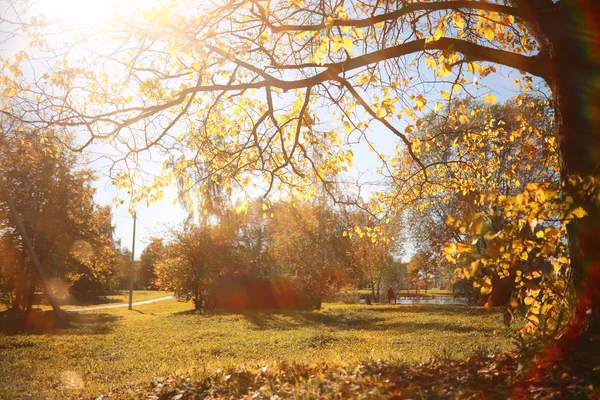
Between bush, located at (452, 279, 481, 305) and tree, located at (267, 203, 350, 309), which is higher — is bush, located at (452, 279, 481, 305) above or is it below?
below

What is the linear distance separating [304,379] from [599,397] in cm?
339

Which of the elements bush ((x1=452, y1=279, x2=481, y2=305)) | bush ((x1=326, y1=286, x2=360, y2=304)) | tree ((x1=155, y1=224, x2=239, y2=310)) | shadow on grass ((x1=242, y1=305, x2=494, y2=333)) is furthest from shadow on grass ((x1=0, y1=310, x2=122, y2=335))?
bush ((x1=452, y1=279, x2=481, y2=305))

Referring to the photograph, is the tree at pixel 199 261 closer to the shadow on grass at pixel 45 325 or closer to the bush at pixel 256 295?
the bush at pixel 256 295

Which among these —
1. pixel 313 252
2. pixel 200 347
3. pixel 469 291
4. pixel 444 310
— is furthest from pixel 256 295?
pixel 200 347

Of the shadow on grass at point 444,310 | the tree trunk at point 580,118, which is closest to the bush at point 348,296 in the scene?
the shadow on grass at point 444,310

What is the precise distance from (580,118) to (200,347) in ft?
36.6

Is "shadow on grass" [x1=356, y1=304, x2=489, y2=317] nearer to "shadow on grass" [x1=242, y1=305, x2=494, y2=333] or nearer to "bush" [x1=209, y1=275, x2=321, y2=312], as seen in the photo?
"shadow on grass" [x1=242, y1=305, x2=494, y2=333]

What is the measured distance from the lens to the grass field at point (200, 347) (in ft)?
27.0

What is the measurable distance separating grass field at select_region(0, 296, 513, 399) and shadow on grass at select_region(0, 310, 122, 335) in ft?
0.43

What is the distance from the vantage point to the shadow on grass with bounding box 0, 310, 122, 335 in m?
18.4

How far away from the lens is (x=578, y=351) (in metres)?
4.79

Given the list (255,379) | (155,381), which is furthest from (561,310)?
(155,381)

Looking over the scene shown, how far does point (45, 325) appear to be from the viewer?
69.3 feet

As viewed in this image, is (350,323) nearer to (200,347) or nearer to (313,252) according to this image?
(200,347)
